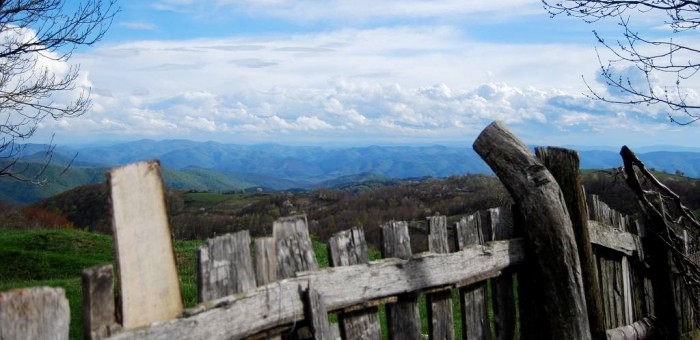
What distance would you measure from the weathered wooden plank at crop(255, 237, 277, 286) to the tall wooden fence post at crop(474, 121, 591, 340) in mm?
1981

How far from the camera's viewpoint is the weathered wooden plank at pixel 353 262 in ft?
11.0

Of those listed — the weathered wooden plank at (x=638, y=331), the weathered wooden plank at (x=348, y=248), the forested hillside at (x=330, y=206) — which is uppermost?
the weathered wooden plank at (x=348, y=248)

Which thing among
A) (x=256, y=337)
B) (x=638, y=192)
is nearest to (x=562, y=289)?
(x=638, y=192)

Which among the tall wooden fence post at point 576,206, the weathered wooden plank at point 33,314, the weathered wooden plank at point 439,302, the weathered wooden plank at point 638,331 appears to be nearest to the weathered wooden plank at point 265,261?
the weathered wooden plank at point 33,314

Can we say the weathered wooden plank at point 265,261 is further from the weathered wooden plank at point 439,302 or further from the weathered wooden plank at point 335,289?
the weathered wooden plank at point 439,302

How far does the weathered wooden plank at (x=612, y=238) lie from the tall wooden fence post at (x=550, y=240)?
77 cm

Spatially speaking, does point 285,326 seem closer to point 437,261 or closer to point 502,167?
point 437,261

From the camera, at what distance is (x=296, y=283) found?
3.07m

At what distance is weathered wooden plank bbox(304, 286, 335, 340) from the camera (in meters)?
3.09

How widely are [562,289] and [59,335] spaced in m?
3.17

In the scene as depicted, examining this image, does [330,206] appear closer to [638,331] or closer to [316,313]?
[638,331]

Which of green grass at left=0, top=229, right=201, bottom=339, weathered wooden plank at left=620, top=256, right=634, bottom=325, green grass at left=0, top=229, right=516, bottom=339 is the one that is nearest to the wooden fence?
weathered wooden plank at left=620, top=256, right=634, bottom=325

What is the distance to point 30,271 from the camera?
12.6m

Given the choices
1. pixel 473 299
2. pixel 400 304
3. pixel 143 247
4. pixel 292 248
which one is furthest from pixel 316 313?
pixel 473 299
